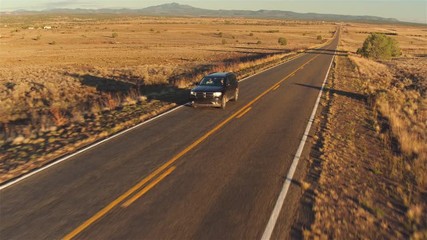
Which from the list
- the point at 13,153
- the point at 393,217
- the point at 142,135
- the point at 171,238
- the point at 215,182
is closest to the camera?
the point at 171,238

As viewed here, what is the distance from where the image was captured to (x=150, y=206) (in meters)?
7.88

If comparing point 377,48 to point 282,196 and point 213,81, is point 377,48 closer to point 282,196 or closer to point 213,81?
point 213,81

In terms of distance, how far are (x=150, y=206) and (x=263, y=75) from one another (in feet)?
83.7

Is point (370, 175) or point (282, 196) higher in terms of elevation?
point (282, 196)

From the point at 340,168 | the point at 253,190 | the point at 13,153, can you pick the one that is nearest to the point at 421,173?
the point at 340,168

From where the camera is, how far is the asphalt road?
23.2 feet

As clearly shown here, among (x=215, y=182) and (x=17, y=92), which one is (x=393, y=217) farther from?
(x=17, y=92)

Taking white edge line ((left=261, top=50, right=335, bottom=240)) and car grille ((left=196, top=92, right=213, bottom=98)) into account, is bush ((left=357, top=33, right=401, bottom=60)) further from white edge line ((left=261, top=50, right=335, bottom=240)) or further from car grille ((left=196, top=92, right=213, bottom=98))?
white edge line ((left=261, top=50, right=335, bottom=240))

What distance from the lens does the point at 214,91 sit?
683 inches

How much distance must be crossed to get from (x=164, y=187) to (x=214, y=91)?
9.17m

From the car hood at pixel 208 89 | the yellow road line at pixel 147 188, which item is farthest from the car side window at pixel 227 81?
the yellow road line at pixel 147 188

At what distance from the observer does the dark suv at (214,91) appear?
56.8 feet

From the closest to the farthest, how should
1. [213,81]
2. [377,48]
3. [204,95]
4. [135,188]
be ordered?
[135,188], [204,95], [213,81], [377,48]

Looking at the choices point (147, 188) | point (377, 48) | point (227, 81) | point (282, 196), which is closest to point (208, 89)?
point (227, 81)
